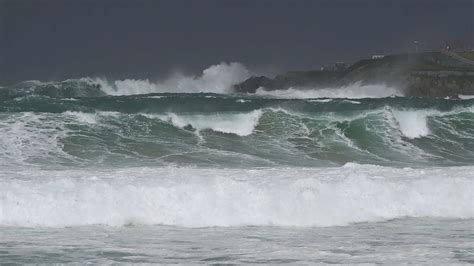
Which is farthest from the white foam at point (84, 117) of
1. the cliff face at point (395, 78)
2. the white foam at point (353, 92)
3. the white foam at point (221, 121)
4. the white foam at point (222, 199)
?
the cliff face at point (395, 78)

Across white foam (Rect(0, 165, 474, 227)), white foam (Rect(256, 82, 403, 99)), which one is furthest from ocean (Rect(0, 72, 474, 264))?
white foam (Rect(256, 82, 403, 99))

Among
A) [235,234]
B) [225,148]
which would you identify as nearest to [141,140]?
A: [225,148]

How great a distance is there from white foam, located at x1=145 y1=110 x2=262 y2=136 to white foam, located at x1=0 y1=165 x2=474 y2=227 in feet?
28.8

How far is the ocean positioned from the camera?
907cm

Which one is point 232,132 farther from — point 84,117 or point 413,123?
point 413,123

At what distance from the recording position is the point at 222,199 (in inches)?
453

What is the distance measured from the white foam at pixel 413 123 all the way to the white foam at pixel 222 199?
406 inches

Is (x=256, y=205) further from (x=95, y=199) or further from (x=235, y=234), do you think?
(x=95, y=199)

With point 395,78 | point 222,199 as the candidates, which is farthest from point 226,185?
point 395,78

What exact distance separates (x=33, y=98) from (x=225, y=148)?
7.05 metres

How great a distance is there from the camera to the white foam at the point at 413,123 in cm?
2391

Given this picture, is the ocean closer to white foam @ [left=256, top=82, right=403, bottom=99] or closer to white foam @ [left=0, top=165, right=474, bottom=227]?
white foam @ [left=0, top=165, right=474, bottom=227]

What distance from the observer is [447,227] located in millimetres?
10766

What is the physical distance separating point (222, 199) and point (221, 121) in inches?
457
